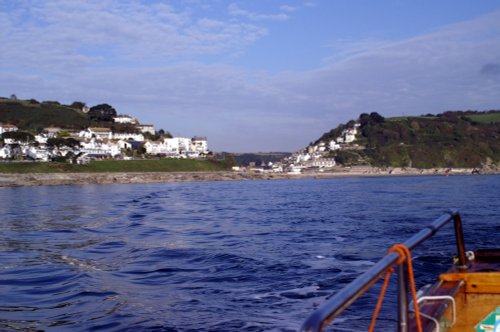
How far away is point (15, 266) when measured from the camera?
38.5ft

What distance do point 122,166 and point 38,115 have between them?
57092mm

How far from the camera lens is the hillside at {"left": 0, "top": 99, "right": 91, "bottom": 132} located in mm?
129500

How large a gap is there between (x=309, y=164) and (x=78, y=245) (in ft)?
513

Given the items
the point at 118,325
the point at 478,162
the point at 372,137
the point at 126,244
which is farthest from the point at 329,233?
the point at 372,137

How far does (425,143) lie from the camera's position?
6240 inches

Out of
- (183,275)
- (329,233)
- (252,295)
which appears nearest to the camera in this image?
(252,295)

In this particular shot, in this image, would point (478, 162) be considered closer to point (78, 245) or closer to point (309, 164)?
point (309, 164)

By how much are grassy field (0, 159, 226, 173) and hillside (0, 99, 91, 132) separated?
117 ft

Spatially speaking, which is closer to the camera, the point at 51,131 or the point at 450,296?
the point at 450,296

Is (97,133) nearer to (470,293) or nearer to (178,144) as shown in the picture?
(178,144)

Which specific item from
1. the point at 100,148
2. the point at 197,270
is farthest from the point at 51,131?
the point at 197,270

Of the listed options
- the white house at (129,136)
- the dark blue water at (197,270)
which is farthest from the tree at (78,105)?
the dark blue water at (197,270)

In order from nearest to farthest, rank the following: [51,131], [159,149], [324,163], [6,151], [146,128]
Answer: [6,151], [51,131], [159,149], [146,128], [324,163]

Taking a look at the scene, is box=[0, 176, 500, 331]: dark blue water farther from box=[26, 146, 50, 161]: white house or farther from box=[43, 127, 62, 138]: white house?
box=[43, 127, 62, 138]: white house
